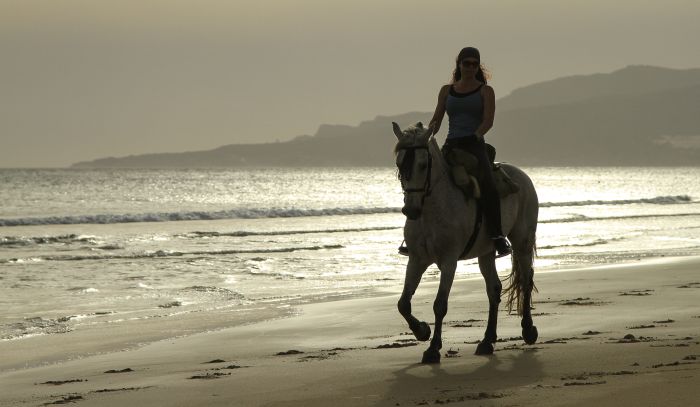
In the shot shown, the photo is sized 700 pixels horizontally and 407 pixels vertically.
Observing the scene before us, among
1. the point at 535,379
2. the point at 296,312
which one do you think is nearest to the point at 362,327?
the point at 296,312

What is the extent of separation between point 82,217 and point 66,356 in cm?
4922

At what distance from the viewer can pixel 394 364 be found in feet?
33.0

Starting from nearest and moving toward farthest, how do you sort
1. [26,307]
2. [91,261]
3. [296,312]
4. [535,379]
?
1. [535,379]
2. [296,312]
3. [26,307]
4. [91,261]

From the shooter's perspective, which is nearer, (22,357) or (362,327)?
(22,357)

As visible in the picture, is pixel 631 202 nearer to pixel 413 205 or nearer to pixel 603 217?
pixel 603 217

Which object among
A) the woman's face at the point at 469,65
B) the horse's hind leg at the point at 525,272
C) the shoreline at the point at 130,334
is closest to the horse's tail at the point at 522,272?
the horse's hind leg at the point at 525,272

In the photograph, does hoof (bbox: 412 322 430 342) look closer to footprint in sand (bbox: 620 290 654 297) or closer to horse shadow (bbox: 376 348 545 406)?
horse shadow (bbox: 376 348 545 406)

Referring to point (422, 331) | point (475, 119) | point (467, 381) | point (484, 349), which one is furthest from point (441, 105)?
point (467, 381)

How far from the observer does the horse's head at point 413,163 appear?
32.2 ft

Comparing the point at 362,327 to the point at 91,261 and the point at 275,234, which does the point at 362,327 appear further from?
the point at 275,234

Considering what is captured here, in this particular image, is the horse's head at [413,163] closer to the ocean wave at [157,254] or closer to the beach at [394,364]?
the beach at [394,364]

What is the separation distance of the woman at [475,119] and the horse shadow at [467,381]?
5.10 ft

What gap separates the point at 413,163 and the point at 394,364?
1.90m

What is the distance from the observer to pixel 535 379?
8758 mm
